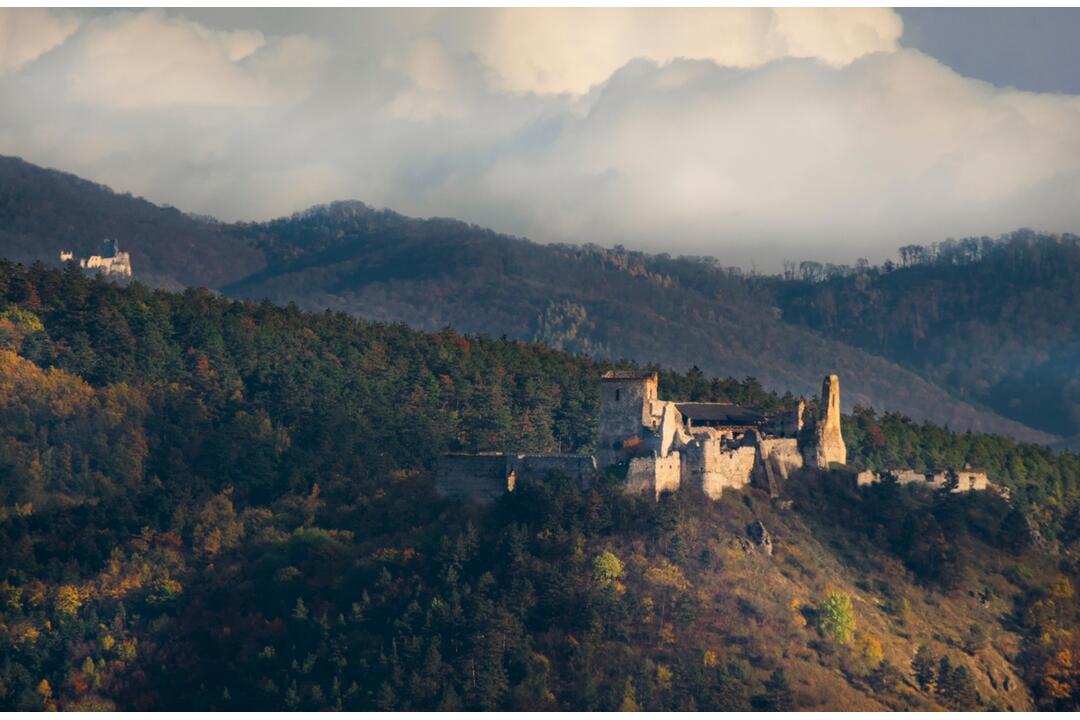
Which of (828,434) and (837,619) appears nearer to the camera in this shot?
(837,619)

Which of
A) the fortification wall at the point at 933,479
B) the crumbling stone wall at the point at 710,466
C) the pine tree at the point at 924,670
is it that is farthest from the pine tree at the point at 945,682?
the fortification wall at the point at 933,479

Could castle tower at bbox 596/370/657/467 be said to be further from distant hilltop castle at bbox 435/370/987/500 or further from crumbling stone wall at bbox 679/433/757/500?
crumbling stone wall at bbox 679/433/757/500

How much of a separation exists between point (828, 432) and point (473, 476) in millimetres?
19731

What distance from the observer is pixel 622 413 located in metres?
111

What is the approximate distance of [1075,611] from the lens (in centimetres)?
11694

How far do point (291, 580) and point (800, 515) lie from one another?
2413 centimetres

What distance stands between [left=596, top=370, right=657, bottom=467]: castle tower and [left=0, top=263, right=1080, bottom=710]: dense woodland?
102 inches

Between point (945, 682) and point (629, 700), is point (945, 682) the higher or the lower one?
the higher one

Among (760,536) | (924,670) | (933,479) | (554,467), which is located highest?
(933,479)

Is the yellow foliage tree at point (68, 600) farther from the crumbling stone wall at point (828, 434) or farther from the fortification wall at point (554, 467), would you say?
the crumbling stone wall at point (828, 434)

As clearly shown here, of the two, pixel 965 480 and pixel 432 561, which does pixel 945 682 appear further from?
pixel 432 561

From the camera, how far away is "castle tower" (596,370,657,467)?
361 feet

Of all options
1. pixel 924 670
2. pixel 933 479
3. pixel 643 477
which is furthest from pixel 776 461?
pixel 924 670

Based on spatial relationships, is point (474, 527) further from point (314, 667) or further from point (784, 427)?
point (784, 427)
